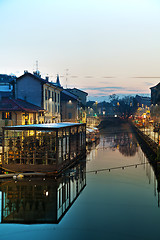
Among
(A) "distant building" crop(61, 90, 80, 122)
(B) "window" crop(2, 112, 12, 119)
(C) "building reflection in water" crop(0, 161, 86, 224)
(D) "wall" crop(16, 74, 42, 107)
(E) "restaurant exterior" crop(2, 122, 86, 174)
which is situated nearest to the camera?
(C) "building reflection in water" crop(0, 161, 86, 224)

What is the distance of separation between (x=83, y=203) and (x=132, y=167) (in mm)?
14577

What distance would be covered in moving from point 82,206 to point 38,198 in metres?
3.28

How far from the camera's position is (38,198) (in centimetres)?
1984

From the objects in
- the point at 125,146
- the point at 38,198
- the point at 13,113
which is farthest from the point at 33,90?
the point at 38,198

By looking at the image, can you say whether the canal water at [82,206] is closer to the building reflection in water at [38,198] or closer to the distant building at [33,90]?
the building reflection in water at [38,198]

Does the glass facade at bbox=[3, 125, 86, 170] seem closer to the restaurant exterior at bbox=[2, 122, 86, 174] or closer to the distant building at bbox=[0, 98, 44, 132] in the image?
the restaurant exterior at bbox=[2, 122, 86, 174]

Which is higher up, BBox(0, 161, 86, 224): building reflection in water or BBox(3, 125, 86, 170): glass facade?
BBox(3, 125, 86, 170): glass facade

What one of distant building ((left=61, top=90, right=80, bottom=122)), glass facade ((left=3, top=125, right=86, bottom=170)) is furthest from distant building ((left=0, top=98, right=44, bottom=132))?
distant building ((left=61, top=90, right=80, bottom=122))

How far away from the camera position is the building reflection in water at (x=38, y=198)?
1678 centimetres

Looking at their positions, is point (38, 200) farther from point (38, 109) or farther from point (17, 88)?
point (17, 88)

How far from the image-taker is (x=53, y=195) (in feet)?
67.9

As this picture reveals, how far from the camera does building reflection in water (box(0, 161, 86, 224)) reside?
16781mm

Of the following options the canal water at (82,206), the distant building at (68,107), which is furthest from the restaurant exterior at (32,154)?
the distant building at (68,107)

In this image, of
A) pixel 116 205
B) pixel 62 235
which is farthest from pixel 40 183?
pixel 62 235
